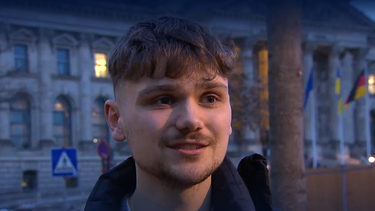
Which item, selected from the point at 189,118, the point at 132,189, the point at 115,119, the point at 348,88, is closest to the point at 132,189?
the point at 132,189

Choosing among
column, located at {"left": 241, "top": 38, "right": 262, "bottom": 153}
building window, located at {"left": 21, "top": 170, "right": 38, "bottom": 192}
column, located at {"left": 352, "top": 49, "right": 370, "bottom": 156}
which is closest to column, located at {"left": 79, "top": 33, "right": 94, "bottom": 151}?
building window, located at {"left": 21, "top": 170, "right": 38, "bottom": 192}

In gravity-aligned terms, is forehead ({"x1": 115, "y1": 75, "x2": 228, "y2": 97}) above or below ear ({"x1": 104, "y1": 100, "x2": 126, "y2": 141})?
above

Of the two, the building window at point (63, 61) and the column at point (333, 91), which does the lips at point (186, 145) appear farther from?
the column at point (333, 91)

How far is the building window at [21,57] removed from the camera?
35188mm

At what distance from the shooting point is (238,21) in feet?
141

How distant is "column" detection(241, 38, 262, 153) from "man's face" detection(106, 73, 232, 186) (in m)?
29.8

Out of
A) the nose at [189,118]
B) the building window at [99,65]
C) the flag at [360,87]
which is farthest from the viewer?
the building window at [99,65]

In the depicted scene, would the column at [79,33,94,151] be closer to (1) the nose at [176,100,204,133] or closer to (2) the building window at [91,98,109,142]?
(2) the building window at [91,98,109,142]

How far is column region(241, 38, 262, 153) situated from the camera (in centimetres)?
3253

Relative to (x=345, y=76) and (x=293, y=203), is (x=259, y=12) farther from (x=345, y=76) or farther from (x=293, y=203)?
(x=293, y=203)

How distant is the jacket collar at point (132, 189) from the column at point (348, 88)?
1927 inches

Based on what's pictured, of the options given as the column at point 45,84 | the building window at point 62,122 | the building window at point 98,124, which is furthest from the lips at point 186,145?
the building window at point 98,124

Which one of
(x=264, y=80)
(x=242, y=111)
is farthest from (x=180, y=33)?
(x=264, y=80)

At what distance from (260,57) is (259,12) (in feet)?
13.9
